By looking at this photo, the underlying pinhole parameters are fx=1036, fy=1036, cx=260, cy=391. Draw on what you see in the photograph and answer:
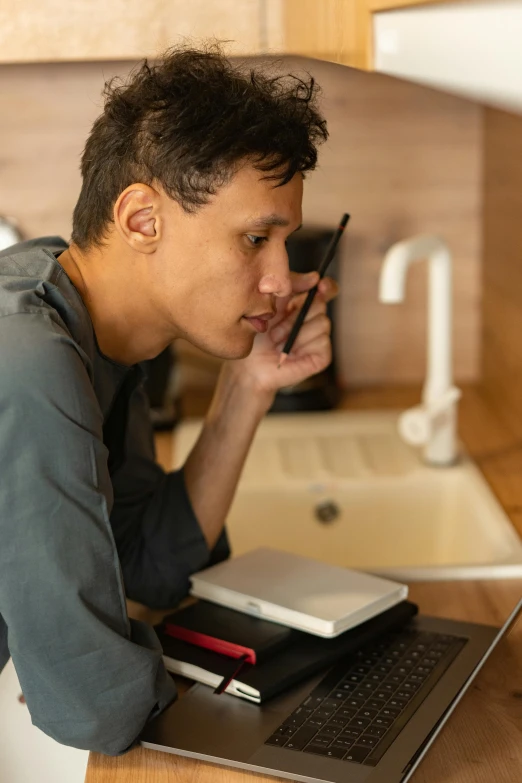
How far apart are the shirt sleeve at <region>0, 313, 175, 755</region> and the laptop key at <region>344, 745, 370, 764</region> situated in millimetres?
189

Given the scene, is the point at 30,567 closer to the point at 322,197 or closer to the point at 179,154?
the point at 179,154

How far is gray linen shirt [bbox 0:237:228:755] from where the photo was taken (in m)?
0.88

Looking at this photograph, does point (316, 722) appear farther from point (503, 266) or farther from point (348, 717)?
point (503, 266)

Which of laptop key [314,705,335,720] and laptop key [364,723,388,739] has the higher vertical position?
laptop key [364,723,388,739]

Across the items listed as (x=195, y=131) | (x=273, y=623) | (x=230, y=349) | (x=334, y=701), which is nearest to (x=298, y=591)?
(x=273, y=623)

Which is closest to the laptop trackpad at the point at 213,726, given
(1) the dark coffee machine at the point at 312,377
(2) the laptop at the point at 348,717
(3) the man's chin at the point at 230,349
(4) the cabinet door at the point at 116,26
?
(2) the laptop at the point at 348,717

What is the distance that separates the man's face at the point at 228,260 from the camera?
1017mm

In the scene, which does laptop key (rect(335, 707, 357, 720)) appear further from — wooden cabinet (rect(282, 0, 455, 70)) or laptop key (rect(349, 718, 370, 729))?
wooden cabinet (rect(282, 0, 455, 70))

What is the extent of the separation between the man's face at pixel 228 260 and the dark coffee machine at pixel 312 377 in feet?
2.76

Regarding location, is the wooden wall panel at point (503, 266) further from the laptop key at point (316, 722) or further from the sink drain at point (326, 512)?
the laptop key at point (316, 722)

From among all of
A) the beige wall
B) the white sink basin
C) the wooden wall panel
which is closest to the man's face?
the white sink basin

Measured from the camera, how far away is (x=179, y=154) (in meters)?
1.01

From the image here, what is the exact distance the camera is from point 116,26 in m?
1.51

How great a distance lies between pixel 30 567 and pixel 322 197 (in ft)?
4.47
